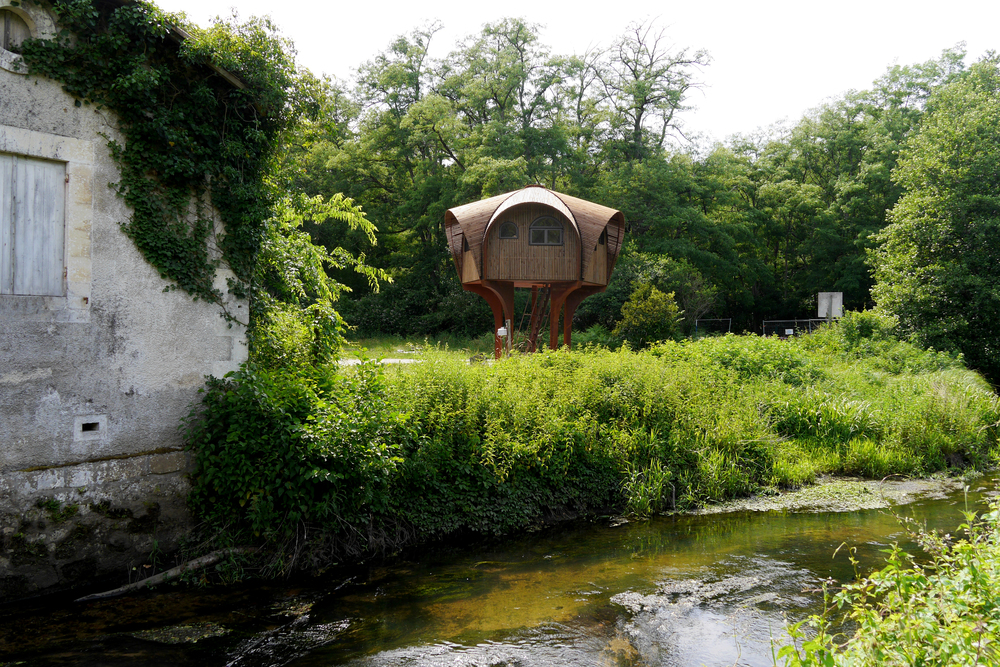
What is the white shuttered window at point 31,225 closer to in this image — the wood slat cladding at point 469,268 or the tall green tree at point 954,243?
the wood slat cladding at point 469,268

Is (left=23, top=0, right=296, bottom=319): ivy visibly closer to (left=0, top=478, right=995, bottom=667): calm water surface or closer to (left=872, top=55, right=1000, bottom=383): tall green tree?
(left=0, top=478, right=995, bottom=667): calm water surface

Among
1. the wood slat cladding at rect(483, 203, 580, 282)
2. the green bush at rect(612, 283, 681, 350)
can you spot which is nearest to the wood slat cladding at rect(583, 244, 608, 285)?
the wood slat cladding at rect(483, 203, 580, 282)

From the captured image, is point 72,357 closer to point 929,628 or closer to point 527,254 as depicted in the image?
point 929,628

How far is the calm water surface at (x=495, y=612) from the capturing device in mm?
5785

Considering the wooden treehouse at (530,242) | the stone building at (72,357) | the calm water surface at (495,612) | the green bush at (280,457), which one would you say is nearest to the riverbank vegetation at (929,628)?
the calm water surface at (495,612)

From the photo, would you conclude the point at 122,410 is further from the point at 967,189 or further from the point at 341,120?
the point at 341,120

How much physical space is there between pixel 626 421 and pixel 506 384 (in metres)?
2.22

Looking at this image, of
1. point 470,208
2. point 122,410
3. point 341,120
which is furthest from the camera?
point 341,120

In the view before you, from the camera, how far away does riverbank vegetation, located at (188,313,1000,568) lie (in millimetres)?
7523

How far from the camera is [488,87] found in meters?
37.1

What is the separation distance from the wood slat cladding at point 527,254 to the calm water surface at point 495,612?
→ 32.9 feet

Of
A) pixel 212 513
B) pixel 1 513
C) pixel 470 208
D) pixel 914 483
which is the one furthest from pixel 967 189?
pixel 1 513

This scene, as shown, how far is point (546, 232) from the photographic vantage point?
712 inches

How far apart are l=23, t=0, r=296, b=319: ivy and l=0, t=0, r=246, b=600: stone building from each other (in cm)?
19
